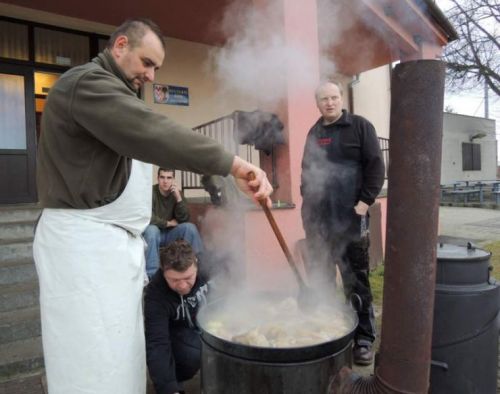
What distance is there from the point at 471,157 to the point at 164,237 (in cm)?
2340

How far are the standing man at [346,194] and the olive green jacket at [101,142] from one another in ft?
6.38

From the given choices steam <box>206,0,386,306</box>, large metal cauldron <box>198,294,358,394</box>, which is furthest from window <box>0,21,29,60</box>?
large metal cauldron <box>198,294,358,394</box>

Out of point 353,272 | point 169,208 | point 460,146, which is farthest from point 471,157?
point 353,272

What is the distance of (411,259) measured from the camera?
5.74ft

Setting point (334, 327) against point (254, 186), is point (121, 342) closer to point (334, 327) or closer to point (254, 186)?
point (254, 186)

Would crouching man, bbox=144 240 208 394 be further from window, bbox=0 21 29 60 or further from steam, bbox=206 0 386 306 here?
window, bbox=0 21 29 60

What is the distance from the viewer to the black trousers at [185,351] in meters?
2.67

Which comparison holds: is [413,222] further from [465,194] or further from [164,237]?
[465,194]

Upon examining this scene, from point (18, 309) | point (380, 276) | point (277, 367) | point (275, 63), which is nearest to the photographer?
point (277, 367)

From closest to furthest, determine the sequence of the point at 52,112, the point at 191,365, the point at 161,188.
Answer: the point at 52,112, the point at 191,365, the point at 161,188

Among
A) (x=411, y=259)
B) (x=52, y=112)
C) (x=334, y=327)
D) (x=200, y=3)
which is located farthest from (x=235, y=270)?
(x=200, y=3)

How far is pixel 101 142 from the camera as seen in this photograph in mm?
1596

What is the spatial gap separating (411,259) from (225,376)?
3.25 feet

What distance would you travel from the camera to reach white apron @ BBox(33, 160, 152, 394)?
1629mm
